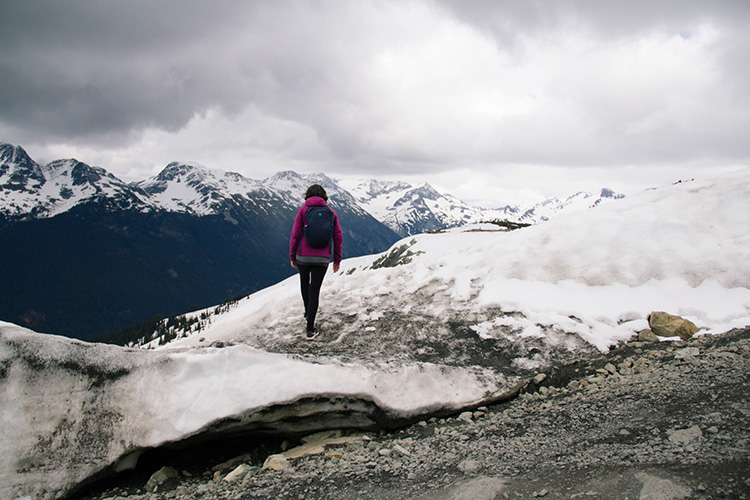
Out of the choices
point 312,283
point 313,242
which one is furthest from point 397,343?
point 313,242

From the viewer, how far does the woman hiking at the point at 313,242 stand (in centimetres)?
944

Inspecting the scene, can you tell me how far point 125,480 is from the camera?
19.9ft

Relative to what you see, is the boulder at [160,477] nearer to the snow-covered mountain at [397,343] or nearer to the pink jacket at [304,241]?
the snow-covered mountain at [397,343]

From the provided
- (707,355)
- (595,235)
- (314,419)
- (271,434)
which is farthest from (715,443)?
(595,235)

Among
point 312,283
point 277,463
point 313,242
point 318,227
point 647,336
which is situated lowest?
point 277,463

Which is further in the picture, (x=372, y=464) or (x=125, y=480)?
(x=125, y=480)

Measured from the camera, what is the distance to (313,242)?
945 centimetres

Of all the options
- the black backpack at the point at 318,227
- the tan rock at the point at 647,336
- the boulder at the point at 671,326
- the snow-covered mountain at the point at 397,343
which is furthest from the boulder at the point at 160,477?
the boulder at the point at 671,326

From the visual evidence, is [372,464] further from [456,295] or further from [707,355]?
[456,295]

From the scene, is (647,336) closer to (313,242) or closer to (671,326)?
(671,326)

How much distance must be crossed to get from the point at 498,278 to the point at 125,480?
9904 mm

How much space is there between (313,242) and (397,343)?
3.22m

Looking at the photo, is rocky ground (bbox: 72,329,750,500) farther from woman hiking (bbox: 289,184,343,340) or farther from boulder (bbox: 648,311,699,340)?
woman hiking (bbox: 289,184,343,340)

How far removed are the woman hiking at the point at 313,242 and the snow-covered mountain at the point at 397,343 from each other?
137 centimetres
